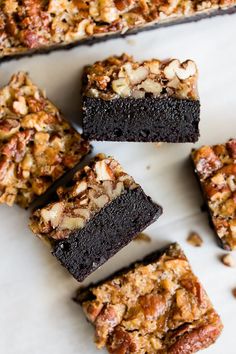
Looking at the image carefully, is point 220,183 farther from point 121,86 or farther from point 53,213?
point 53,213

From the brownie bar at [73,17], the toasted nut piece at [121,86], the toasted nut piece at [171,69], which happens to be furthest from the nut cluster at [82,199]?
the brownie bar at [73,17]

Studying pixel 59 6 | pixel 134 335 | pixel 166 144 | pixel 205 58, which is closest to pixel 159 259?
pixel 134 335

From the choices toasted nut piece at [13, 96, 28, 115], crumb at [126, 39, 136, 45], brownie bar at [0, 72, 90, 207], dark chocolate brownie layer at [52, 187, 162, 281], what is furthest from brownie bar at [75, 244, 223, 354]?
crumb at [126, 39, 136, 45]

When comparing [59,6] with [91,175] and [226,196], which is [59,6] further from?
A: [226,196]

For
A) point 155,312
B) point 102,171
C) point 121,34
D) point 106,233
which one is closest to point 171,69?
point 121,34

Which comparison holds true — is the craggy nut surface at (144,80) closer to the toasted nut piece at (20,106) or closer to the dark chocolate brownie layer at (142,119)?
the dark chocolate brownie layer at (142,119)
